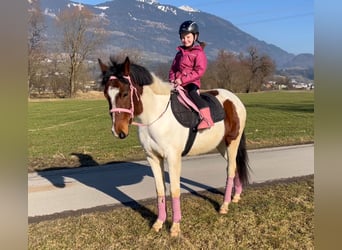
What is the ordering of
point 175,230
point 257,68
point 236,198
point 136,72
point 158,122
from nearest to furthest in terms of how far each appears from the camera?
1. point 136,72
2. point 158,122
3. point 175,230
4. point 236,198
5. point 257,68

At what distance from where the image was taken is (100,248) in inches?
163

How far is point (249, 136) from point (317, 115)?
37.7 feet

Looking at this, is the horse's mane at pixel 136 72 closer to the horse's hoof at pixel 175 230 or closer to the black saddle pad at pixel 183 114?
the black saddle pad at pixel 183 114

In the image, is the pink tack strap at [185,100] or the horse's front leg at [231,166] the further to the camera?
the horse's front leg at [231,166]

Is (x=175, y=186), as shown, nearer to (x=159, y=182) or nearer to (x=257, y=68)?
(x=159, y=182)

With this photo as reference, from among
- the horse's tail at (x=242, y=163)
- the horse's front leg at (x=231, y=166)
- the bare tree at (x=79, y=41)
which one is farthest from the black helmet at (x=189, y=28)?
the bare tree at (x=79, y=41)

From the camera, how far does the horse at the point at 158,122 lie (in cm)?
383

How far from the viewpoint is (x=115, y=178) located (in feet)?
23.3

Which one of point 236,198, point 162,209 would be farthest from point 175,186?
point 236,198

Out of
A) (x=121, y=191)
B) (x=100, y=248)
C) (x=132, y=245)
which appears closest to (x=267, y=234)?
(x=132, y=245)

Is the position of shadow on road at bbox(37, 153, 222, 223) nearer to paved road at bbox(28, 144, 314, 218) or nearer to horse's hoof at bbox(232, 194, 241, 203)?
paved road at bbox(28, 144, 314, 218)

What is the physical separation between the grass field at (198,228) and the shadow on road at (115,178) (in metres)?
0.11

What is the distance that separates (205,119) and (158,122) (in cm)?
71
